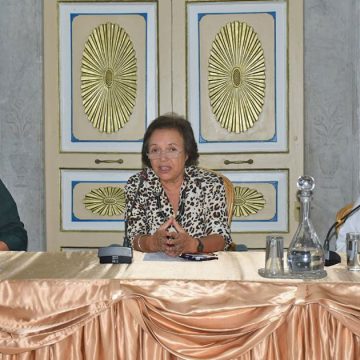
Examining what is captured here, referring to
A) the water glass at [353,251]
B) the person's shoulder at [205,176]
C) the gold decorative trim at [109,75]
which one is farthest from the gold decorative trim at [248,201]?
the water glass at [353,251]

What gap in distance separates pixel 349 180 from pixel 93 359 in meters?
3.38

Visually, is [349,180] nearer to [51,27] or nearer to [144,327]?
[51,27]

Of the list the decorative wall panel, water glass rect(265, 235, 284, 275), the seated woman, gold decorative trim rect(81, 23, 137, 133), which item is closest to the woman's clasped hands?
the seated woman

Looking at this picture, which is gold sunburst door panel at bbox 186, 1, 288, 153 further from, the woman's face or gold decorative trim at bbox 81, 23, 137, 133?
the woman's face

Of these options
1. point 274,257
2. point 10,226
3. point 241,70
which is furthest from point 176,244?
point 241,70

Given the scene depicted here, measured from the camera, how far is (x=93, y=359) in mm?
2227

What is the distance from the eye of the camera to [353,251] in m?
2.39

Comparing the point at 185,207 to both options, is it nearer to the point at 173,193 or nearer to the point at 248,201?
the point at 173,193

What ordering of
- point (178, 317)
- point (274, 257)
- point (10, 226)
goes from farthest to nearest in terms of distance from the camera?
point (10, 226) < point (274, 257) < point (178, 317)

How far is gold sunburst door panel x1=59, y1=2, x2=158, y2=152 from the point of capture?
521 centimetres

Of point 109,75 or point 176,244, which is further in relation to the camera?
point 109,75

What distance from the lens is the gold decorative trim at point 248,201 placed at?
206 inches

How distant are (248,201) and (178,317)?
3135 mm

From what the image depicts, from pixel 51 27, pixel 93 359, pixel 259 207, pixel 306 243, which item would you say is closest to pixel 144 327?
pixel 93 359
